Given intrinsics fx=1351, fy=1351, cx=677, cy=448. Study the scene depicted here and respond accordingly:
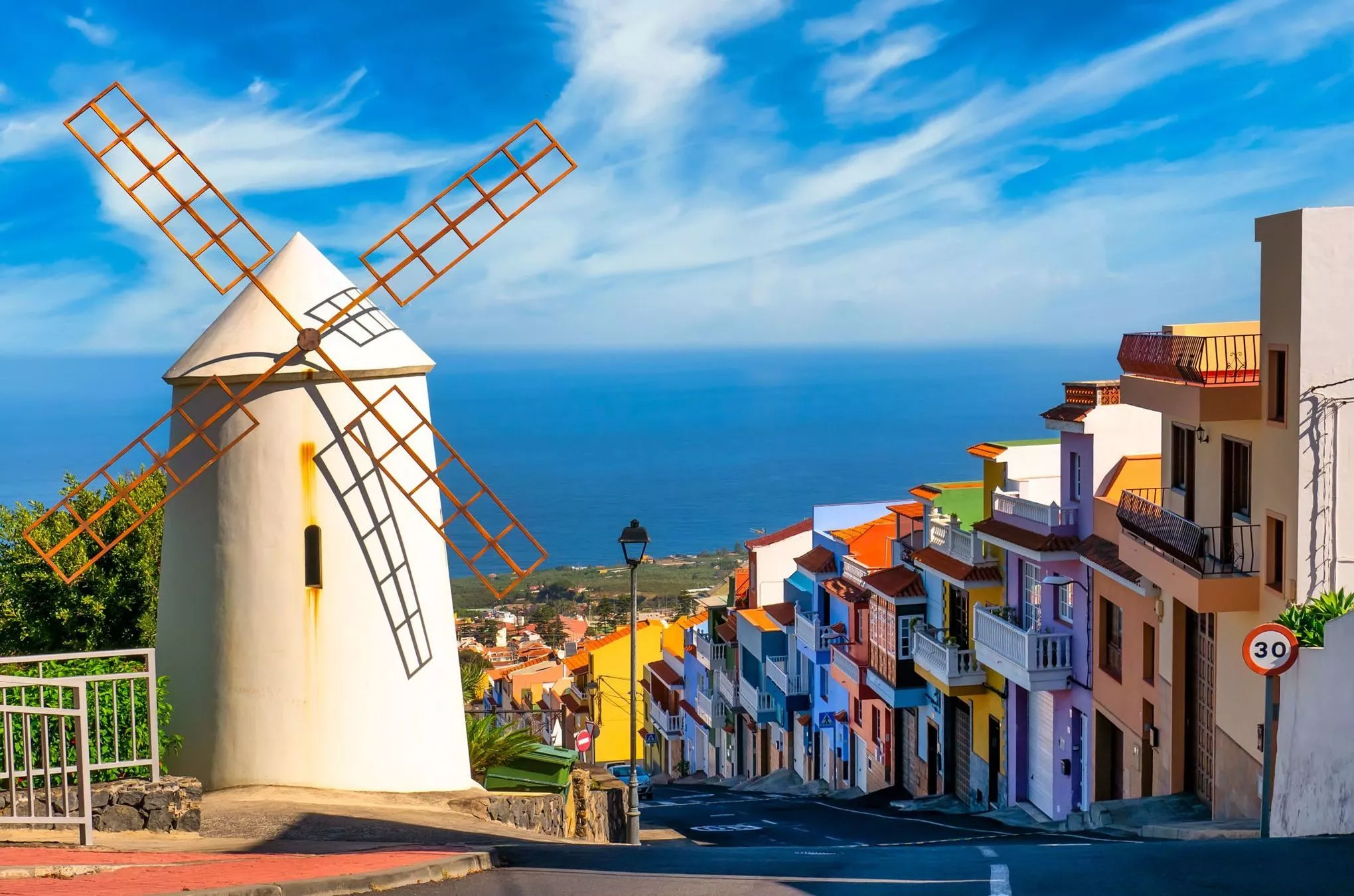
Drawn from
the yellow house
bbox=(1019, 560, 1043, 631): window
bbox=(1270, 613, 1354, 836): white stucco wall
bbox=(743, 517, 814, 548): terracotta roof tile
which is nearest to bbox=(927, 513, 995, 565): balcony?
bbox=(1019, 560, 1043, 631): window

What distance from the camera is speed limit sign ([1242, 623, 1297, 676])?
12.8 metres

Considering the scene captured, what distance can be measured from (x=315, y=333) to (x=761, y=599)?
33191 millimetres

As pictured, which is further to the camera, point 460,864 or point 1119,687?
point 1119,687

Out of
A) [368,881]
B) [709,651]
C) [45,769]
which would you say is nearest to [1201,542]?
[368,881]

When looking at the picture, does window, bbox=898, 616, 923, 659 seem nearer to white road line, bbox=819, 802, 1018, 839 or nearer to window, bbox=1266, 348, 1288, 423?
white road line, bbox=819, 802, 1018, 839

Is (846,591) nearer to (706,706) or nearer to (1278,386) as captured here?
(706,706)

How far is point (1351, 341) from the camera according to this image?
1744cm

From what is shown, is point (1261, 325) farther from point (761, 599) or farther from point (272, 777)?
point (761, 599)

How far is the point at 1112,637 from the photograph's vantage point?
25.2 m

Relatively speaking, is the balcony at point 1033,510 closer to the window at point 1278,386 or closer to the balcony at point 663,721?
the window at point 1278,386

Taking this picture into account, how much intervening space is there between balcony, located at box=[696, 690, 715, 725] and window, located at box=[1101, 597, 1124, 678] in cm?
2677

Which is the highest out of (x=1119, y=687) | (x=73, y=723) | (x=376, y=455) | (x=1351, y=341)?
(x=1351, y=341)

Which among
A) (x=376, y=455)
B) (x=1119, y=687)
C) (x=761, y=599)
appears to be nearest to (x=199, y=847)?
(x=376, y=455)

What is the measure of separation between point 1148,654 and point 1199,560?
4686mm
